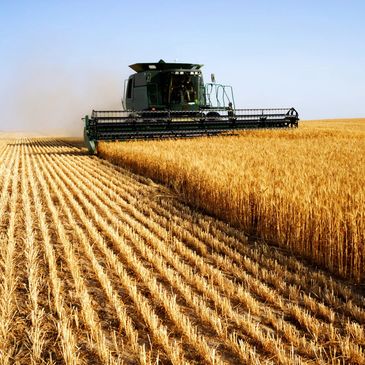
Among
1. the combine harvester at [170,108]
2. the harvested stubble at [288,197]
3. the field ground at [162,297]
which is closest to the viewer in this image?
the field ground at [162,297]

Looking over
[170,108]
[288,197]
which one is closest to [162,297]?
[288,197]

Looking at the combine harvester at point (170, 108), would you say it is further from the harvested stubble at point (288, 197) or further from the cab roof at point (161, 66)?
the harvested stubble at point (288, 197)

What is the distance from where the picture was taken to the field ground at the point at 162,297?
2.97 metres

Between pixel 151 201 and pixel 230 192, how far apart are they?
183cm

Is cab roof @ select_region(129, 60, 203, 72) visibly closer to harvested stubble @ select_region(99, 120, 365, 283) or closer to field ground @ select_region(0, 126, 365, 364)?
harvested stubble @ select_region(99, 120, 365, 283)

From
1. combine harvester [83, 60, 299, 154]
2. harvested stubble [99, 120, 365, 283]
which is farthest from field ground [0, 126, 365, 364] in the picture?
combine harvester [83, 60, 299, 154]

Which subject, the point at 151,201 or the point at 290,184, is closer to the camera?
the point at 290,184

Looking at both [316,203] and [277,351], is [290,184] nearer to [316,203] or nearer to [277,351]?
[316,203]

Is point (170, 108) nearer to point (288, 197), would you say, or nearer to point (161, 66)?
point (161, 66)

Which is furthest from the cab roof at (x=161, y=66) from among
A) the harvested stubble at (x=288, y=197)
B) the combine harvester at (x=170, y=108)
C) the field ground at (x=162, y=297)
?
the field ground at (x=162, y=297)

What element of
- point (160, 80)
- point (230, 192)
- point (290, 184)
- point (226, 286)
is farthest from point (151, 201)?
point (160, 80)

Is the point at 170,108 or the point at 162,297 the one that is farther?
the point at 170,108

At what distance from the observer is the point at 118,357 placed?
2.79m

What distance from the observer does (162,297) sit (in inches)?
147
